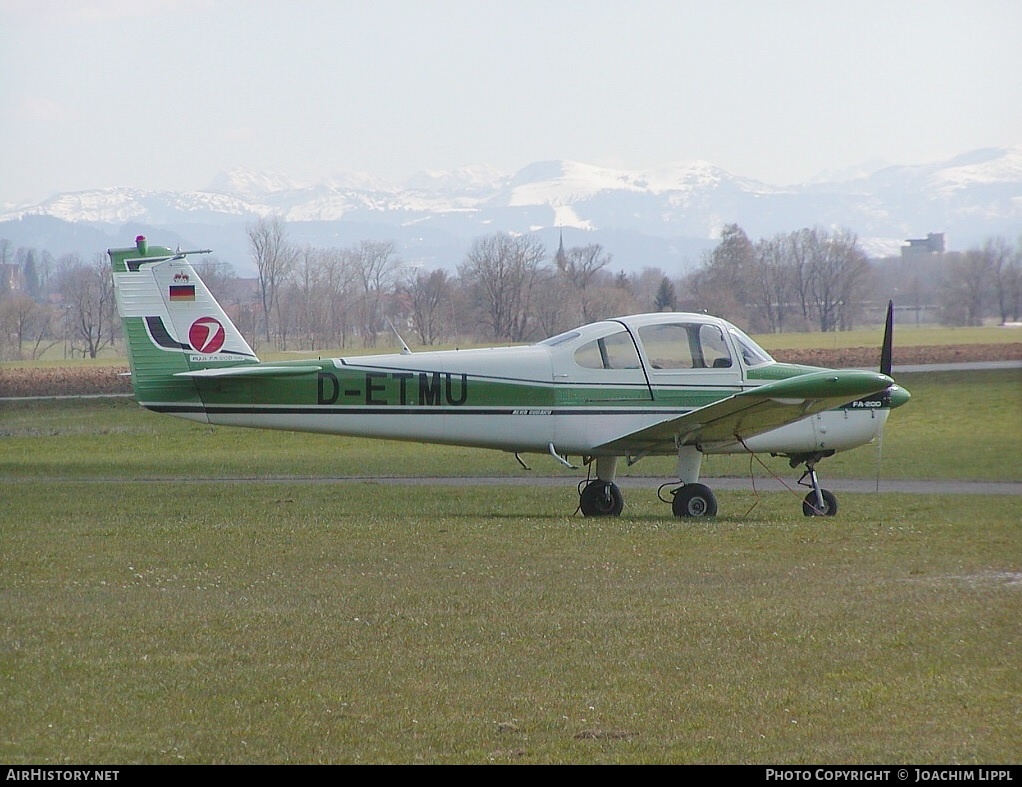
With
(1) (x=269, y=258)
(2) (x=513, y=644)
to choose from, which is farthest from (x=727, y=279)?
(2) (x=513, y=644)

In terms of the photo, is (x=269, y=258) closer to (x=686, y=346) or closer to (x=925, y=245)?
(x=686, y=346)

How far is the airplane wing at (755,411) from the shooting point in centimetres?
1264

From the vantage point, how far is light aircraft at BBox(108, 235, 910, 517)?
13.6 meters

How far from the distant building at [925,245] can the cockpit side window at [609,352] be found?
5419mm

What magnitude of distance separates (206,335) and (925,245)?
8877 millimetres

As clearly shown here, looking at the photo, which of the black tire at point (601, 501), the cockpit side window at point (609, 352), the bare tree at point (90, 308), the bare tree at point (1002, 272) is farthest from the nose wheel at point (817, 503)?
the bare tree at point (90, 308)

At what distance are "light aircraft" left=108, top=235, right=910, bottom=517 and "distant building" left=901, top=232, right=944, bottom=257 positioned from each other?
4.56m

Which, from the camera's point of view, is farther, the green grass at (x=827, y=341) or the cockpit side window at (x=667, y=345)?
the cockpit side window at (x=667, y=345)

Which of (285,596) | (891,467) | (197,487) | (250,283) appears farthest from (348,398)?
(250,283)

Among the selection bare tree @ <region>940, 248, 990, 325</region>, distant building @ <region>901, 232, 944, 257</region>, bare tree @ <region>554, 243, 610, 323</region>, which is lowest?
bare tree @ <region>940, 248, 990, 325</region>

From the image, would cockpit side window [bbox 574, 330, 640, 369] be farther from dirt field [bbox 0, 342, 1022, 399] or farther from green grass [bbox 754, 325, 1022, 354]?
dirt field [bbox 0, 342, 1022, 399]

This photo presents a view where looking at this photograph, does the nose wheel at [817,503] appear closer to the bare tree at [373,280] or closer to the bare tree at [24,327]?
the bare tree at [24,327]

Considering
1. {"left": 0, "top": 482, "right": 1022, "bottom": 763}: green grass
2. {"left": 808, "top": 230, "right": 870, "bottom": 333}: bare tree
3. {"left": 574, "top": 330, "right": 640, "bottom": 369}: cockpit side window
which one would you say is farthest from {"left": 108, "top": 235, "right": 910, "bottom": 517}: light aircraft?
{"left": 0, "top": 482, "right": 1022, "bottom": 763}: green grass
